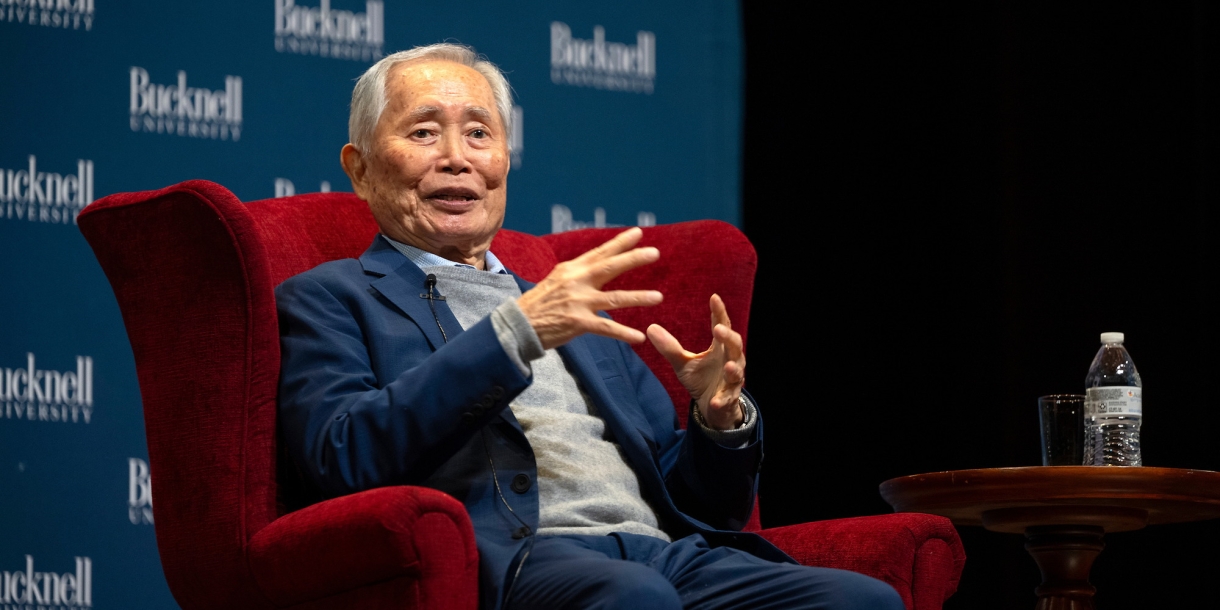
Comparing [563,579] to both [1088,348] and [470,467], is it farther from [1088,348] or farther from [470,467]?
[1088,348]

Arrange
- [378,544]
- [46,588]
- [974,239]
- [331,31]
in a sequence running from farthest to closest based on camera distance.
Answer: [974,239], [331,31], [46,588], [378,544]

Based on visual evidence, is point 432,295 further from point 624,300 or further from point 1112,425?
point 1112,425

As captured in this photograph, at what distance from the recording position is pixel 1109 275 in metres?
3.77

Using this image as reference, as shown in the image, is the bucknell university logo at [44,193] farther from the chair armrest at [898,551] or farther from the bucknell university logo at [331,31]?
the chair armrest at [898,551]

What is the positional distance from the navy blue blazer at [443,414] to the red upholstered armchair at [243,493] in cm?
9

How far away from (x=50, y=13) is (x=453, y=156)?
4.52ft

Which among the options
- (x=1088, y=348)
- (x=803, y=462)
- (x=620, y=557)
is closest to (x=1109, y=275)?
(x=1088, y=348)

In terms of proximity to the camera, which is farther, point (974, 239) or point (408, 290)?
point (974, 239)

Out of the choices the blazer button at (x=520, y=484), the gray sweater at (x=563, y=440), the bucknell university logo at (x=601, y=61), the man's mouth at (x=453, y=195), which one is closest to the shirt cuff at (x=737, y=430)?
the gray sweater at (x=563, y=440)

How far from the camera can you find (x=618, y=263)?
6.12ft

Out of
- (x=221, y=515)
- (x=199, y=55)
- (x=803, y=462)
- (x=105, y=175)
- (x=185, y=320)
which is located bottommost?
(x=803, y=462)

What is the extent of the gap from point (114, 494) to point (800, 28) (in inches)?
91.1

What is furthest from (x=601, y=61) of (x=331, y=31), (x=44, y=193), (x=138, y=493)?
(x=138, y=493)

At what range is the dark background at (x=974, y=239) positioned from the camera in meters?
3.73
